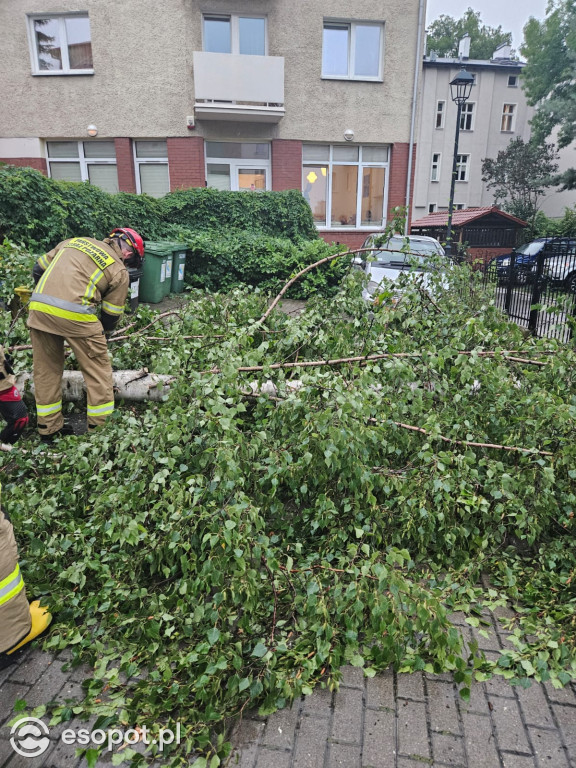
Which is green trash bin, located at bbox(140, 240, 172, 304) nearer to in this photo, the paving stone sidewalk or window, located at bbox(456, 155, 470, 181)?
the paving stone sidewalk

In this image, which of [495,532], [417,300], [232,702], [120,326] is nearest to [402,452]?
[495,532]

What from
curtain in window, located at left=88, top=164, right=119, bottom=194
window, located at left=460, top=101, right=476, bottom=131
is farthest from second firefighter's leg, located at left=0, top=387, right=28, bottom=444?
window, located at left=460, top=101, right=476, bottom=131

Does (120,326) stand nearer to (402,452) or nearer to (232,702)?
(402,452)

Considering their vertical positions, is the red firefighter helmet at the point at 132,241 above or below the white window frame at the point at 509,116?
below

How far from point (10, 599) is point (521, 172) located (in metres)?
31.0

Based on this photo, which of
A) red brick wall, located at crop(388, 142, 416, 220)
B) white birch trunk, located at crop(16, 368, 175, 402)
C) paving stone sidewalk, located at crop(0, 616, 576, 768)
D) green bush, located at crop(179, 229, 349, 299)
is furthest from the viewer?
red brick wall, located at crop(388, 142, 416, 220)

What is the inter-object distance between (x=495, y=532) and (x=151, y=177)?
14.7m

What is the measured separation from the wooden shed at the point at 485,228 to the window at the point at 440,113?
11.6m

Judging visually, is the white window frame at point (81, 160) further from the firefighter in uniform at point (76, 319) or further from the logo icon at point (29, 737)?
the logo icon at point (29, 737)

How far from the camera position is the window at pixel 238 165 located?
49.5 ft

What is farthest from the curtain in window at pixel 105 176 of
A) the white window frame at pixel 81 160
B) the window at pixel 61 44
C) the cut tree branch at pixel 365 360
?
the cut tree branch at pixel 365 360

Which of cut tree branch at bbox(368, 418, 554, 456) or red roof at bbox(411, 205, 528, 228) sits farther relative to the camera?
red roof at bbox(411, 205, 528, 228)

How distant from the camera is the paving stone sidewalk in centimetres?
195

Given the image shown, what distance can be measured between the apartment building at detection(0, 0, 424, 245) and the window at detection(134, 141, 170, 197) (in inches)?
1.2
